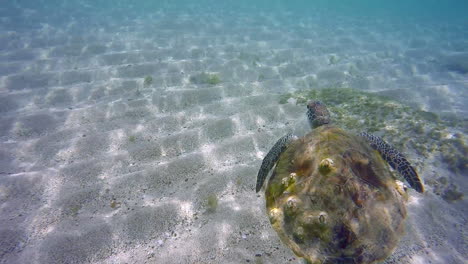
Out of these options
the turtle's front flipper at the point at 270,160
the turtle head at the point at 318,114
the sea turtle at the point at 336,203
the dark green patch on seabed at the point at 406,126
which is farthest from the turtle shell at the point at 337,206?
the dark green patch on seabed at the point at 406,126

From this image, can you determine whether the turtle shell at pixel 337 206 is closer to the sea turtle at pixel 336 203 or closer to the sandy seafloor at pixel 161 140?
the sea turtle at pixel 336 203

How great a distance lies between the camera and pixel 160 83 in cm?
881

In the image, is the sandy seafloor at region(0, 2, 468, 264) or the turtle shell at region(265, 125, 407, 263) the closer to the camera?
the turtle shell at region(265, 125, 407, 263)

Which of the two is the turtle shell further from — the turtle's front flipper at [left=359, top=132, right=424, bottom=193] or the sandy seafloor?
the sandy seafloor

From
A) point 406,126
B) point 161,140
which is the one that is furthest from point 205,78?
point 406,126

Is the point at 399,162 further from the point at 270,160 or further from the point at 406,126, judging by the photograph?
the point at 406,126

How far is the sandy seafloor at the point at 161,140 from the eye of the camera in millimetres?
3641

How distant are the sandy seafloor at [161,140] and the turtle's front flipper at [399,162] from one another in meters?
0.90

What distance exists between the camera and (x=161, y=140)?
18.9 feet

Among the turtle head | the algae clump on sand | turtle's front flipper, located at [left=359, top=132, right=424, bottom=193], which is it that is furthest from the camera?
the algae clump on sand

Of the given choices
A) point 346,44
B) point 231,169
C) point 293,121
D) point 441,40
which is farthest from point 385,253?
point 441,40

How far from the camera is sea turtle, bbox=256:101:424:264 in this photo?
2361 millimetres

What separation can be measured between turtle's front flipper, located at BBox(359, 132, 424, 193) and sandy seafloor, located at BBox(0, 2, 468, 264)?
0.90m

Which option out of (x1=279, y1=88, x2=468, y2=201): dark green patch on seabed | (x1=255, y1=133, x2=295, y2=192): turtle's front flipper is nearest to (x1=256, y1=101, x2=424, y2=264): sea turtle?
(x1=255, y1=133, x2=295, y2=192): turtle's front flipper
